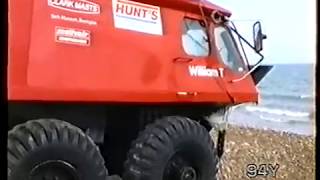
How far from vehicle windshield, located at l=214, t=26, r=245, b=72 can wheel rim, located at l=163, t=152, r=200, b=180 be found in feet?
1.43

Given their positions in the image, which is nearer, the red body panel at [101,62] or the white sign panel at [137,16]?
the red body panel at [101,62]

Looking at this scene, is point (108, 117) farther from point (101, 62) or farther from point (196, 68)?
point (196, 68)

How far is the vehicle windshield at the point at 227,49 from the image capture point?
9.39 feet

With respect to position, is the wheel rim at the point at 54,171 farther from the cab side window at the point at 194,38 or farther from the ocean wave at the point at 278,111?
the ocean wave at the point at 278,111

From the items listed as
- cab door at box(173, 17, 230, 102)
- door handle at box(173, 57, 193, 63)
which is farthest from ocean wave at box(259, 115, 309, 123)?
→ door handle at box(173, 57, 193, 63)

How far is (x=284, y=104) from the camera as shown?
9.27 ft

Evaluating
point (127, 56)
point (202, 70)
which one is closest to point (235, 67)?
point (202, 70)

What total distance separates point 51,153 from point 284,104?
994 mm

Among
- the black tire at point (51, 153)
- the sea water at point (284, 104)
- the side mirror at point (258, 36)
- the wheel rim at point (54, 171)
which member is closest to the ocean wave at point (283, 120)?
the sea water at point (284, 104)

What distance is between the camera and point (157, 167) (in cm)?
258

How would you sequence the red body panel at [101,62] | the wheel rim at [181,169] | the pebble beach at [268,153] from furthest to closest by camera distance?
1. the pebble beach at [268,153]
2. the wheel rim at [181,169]
3. the red body panel at [101,62]

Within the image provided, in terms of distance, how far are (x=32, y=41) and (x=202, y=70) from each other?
2.40ft

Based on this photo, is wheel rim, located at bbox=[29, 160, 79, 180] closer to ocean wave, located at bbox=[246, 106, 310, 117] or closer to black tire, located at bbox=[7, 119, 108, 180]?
black tire, located at bbox=[7, 119, 108, 180]
